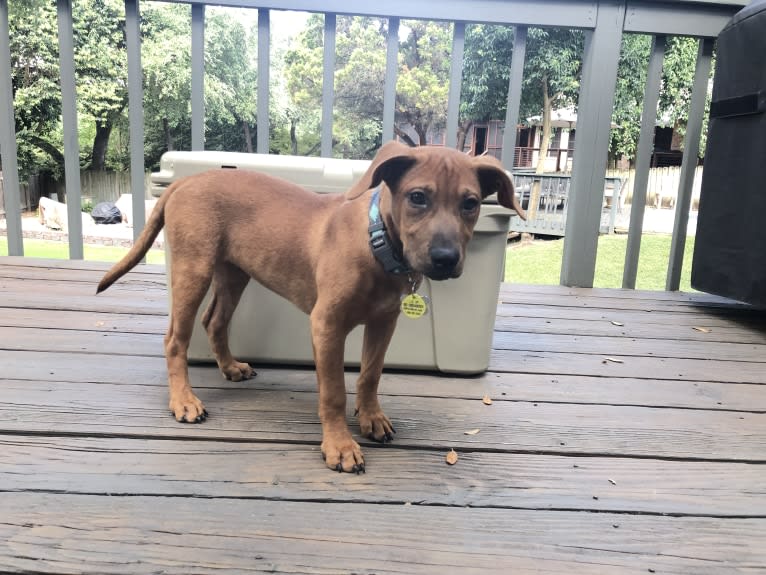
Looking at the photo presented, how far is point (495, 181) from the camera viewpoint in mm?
1445

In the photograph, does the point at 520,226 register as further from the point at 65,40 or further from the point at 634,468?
the point at 634,468

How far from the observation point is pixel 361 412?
159 cm

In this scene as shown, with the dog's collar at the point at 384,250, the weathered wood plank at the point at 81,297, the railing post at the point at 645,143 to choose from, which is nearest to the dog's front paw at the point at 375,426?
the dog's collar at the point at 384,250

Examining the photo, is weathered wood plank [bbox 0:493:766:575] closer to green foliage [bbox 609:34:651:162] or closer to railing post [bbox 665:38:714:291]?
railing post [bbox 665:38:714:291]

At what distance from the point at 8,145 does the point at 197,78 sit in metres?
1.05

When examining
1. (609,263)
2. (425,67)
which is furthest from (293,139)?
(609,263)

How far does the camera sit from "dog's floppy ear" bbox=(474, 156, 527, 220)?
4.57 feet

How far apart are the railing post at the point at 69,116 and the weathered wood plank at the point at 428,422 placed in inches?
64.8

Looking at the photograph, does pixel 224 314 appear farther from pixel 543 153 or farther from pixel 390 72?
pixel 543 153

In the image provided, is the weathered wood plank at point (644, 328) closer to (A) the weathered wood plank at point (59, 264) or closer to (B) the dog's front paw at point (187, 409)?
(B) the dog's front paw at point (187, 409)

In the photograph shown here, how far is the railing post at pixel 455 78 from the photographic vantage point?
3020 mm

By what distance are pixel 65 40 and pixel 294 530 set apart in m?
2.82

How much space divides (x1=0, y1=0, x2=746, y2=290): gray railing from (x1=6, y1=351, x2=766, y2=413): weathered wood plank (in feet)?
4.46

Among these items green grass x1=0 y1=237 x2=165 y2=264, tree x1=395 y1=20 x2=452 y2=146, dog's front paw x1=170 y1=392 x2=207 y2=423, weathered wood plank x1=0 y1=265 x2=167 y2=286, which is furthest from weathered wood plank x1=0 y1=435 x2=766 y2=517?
tree x1=395 y1=20 x2=452 y2=146
